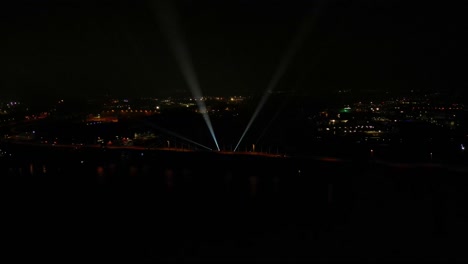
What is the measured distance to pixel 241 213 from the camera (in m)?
6.19

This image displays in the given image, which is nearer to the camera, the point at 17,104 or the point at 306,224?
the point at 306,224

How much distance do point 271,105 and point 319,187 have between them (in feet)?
78.4

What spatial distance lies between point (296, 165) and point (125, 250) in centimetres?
604

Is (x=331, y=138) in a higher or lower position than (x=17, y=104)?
lower

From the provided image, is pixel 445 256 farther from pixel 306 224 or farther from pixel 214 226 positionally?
pixel 214 226

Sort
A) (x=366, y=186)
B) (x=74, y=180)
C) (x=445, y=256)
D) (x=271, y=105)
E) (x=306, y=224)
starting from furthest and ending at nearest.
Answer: (x=271, y=105), (x=74, y=180), (x=366, y=186), (x=306, y=224), (x=445, y=256)

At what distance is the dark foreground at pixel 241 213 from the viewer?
446 cm

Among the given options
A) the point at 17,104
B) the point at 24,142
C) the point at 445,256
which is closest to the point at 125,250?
the point at 445,256

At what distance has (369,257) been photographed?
393cm

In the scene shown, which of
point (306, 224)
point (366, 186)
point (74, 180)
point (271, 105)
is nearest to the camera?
point (306, 224)

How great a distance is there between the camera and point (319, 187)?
7973 millimetres

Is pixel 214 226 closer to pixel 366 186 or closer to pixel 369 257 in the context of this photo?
pixel 369 257

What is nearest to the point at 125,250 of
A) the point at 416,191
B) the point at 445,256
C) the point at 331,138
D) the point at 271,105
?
A: the point at 445,256

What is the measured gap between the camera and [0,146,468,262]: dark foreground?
14.6 ft
